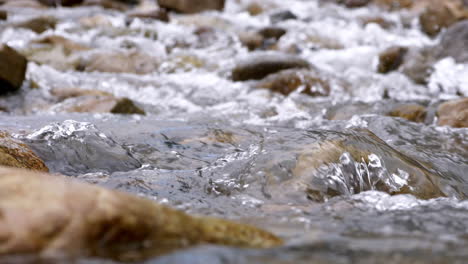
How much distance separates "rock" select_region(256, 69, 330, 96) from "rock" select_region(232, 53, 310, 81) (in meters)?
0.38

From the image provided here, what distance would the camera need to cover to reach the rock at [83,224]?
1.44 meters

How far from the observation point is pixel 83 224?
150 cm

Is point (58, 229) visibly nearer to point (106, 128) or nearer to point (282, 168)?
point (282, 168)

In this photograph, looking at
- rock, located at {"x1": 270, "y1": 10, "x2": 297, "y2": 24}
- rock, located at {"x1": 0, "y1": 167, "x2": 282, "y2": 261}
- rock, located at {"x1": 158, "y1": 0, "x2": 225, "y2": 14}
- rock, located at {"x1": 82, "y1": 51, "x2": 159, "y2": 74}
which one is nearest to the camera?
rock, located at {"x1": 0, "y1": 167, "x2": 282, "y2": 261}

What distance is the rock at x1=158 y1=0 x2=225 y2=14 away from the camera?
13320 mm

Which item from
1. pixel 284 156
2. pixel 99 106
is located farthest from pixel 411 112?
pixel 99 106

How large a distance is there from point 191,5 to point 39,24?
435 cm

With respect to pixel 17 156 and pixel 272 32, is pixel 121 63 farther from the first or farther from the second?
pixel 17 156

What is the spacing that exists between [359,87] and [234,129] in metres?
3.60

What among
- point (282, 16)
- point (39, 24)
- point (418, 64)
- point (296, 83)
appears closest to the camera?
point (296, 83)

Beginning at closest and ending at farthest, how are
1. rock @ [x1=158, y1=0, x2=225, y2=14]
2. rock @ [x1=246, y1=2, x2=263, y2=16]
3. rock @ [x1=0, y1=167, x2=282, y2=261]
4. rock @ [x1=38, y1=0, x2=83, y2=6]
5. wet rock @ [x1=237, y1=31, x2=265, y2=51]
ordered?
rock @ [x1=0, y1=167, x2=282, y2=261], wet rock @ [x1=237, y1=31, x2=265, y2=51], rock @ [x1=158, y1=0, x2=225, y2=14], rock @ [x1=38, y1=0, x2=83, y2=6], rock @ [x1=246, y1=2, x2=263, y2=16]

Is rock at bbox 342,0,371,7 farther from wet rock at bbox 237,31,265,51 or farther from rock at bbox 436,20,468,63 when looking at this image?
rock at bbox 436,20,468,63

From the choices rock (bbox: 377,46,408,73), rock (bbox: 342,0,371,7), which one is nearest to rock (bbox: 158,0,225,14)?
rock (bbox: 342,0,371,7)

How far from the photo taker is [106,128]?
408 centimetres
